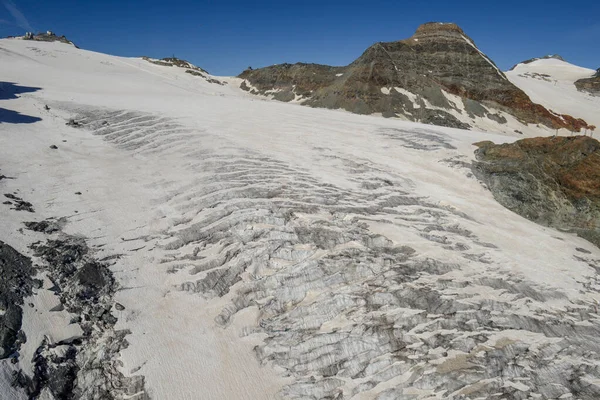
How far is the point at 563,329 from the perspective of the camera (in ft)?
25.2

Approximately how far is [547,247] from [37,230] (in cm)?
1546

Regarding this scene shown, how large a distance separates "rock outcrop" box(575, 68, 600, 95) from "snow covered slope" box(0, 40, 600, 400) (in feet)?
195

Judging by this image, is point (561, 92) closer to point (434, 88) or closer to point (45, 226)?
point (434, 88)

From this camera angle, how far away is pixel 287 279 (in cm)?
921

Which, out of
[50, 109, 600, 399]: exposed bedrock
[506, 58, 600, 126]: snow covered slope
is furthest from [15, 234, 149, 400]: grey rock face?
[506, 58, 600, 126]: snow covered slope

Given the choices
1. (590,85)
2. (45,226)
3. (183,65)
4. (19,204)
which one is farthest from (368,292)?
(590,85)

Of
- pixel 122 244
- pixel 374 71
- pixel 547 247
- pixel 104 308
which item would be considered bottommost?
pixel 104 308

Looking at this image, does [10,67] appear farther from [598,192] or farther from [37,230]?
[598,192]

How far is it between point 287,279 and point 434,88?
4042cm

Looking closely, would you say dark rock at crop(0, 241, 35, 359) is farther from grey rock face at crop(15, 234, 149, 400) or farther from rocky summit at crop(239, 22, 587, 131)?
rocky summit at crop(239, 22, 587, 131)

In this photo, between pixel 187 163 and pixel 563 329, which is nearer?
pixel 563 329

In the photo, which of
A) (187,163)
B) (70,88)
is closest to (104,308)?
(187,163)

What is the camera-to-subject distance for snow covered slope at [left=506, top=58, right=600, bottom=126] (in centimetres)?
4844

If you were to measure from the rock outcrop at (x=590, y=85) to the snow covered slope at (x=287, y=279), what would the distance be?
195 feet
